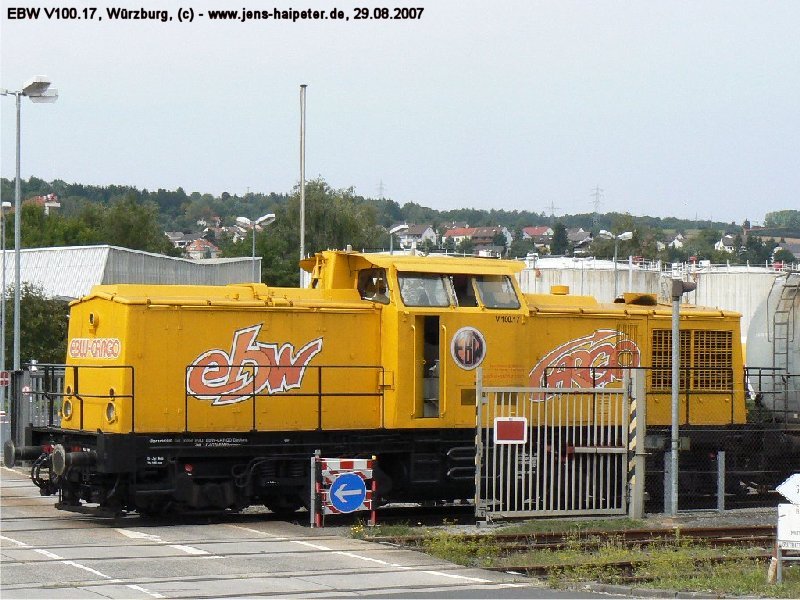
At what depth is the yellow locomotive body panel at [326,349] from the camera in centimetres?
1616

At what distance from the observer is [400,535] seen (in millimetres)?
14922

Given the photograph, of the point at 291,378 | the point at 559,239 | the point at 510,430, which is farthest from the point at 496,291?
the point at 559,239

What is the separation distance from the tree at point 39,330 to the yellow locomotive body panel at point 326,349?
26558mm

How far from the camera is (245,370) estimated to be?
16594 mm

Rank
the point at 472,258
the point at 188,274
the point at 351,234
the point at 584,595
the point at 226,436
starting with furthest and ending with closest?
1. the point at 351,234
2. the point at 188,274
3. the point at 472,258
4. the point at 226,436
5. the point at 584,595

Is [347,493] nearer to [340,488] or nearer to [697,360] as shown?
[340,488]

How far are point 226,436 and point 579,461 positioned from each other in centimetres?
503

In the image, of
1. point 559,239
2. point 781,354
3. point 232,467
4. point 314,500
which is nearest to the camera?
point 314,500

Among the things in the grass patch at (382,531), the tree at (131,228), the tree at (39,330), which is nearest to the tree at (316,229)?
the tree at (131,228)

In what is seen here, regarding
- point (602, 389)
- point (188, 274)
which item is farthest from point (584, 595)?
point (188, 274)

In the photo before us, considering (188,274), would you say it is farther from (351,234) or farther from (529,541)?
(529,541)

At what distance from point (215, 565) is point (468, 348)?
5.88 m

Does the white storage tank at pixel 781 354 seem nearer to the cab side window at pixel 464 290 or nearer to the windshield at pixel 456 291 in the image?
the windshield at pixel 456 291

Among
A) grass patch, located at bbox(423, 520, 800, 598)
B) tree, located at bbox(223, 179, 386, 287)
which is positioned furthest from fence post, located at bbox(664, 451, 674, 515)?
tree, located at bbox(223, 179, 386, 287)
